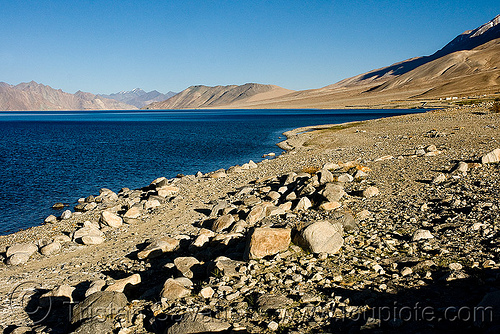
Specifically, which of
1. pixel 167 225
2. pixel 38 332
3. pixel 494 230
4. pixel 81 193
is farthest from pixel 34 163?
pixel 494 230

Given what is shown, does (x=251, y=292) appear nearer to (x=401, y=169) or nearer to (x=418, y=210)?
(x=418, y=210)

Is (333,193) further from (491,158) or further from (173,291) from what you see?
(173,291)

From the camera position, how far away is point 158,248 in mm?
13367

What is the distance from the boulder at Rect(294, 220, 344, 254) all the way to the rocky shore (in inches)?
1.2

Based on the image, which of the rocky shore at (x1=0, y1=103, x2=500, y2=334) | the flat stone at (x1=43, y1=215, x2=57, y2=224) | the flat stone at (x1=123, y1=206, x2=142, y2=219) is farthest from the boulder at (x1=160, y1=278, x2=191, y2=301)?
the flat stone at (x1=43, y1=215, x2=57, y2=224)

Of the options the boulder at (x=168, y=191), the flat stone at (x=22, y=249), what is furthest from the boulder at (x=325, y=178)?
the flat stone at (x=22, y=249)

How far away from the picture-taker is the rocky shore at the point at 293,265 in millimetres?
6750

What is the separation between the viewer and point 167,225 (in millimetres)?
17594

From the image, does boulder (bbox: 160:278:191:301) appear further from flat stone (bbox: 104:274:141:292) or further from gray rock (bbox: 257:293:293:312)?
flat stone (bbox: 104:274:141:292)

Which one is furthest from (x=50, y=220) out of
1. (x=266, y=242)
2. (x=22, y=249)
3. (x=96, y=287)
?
(x=266, y=242)

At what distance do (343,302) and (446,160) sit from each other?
16.1 meters

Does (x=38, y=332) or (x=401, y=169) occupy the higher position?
(x=401, y=169)

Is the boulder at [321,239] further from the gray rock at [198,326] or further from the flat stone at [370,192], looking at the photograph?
the flat stone at [370,192]

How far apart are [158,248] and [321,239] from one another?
683cm
